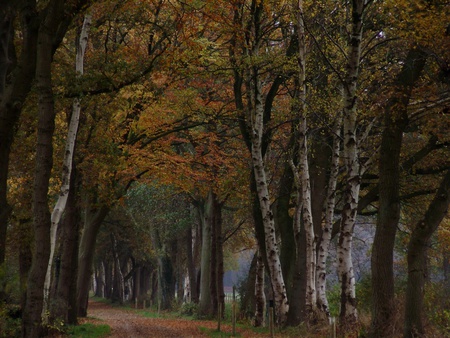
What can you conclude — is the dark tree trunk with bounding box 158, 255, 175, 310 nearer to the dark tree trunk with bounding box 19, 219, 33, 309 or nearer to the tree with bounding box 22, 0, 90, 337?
the dark tree trunk with bounding box 19, 219, 33, 309

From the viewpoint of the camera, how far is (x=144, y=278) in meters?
67.9

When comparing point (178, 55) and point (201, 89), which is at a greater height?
point (201, 89)

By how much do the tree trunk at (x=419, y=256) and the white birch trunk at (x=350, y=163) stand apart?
184 cm

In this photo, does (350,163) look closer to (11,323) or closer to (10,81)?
(10,81)

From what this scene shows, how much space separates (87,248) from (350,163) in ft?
54.0

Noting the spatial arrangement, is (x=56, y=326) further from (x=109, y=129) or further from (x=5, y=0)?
(x=5, y=0)

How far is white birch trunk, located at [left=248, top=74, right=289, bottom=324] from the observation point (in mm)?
18984

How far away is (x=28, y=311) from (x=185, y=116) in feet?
48.4

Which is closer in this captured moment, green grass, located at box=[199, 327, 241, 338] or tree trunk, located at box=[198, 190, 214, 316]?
green grass, located at box=[199, 327, 241, 338]

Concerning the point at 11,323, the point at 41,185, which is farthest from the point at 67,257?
the point at 41,185

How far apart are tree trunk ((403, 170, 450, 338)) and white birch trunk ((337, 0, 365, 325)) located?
1.84m

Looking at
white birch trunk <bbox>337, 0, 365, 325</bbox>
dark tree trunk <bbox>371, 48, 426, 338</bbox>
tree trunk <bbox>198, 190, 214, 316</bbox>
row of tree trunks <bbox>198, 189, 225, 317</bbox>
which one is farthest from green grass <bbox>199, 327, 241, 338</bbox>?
tree trunk <bbox>198, 190, 214, 316</bbox>

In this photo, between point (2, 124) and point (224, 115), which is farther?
point (224, 115)

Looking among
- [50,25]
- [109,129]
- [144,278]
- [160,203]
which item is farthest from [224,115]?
[144,278]
